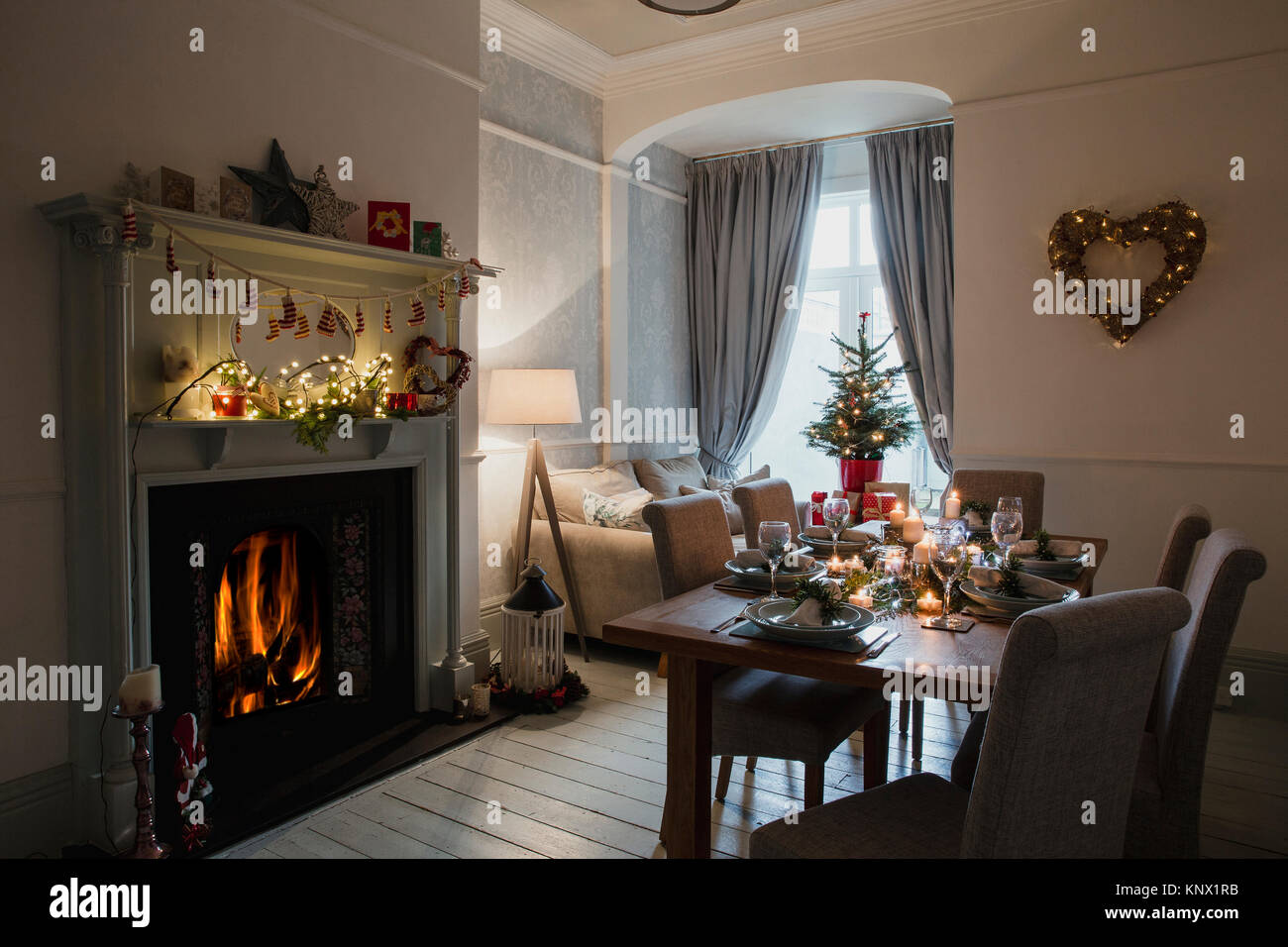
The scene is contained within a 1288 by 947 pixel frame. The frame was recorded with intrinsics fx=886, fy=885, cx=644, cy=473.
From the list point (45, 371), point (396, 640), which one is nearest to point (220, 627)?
point (396, 640)

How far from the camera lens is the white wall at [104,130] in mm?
2361

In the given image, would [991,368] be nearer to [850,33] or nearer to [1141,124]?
[1141,124]

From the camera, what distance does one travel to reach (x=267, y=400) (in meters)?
2.77

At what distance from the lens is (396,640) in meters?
3.45

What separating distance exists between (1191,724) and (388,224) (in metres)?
2.89

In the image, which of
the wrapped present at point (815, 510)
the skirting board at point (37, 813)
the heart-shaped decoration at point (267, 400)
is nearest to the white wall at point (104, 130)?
the skirting board at point (37, 813)

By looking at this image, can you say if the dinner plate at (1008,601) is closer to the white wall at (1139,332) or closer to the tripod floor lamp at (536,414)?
the white wall at (1139,332)

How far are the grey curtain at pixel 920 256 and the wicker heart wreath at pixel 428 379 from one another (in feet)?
10.4

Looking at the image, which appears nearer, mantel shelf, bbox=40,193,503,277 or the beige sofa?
mantel shelf, bbox=40,193,503,277

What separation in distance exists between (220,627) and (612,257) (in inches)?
131

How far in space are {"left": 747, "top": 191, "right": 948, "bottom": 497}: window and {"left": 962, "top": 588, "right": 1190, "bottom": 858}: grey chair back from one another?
4402mm

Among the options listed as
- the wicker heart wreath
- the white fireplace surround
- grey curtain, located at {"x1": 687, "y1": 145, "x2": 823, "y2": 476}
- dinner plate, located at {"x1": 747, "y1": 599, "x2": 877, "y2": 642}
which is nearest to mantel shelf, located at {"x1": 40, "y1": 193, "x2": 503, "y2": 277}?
the white fireplace surround

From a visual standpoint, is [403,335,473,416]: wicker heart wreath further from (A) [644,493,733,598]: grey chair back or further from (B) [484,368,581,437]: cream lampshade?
(A) [644,493,733,598]: grey chair back

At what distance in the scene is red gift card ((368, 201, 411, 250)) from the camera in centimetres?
323
